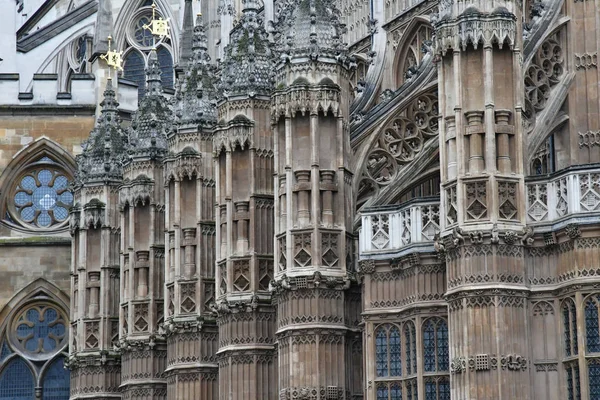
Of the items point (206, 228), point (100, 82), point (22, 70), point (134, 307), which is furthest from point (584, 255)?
point (22, 70)

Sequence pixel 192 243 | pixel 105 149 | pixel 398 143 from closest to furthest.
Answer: pixel 398 143 < pixel 192 243 < pixel 105 149

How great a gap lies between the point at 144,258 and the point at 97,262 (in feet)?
15.8

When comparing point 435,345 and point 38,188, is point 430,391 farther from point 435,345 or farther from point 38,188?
point 38,188

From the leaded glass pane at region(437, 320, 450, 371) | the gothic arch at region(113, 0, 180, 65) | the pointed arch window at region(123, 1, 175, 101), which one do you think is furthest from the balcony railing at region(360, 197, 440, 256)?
the pointed arch window at region(123, 1, 175, 101)

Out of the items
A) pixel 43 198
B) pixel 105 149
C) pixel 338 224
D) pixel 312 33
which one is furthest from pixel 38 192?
pixel 338 224

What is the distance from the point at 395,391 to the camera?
4756 centimetres

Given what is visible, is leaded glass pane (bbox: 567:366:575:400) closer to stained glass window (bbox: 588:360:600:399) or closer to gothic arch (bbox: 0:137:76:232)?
stained glass window (bbox: 588:360:600:399)

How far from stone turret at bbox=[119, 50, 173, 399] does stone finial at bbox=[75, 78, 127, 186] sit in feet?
10.3

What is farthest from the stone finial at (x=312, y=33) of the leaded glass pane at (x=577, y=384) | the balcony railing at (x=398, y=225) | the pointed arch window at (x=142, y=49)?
the pointed arch window at (x=142, y=49)

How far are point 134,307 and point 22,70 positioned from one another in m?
18.6

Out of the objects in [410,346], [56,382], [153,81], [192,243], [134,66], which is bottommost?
[410,346]

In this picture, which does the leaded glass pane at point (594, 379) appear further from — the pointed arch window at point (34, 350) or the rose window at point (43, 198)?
the rose window at point (43, 198)

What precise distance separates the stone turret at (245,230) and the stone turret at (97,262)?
11290 mm

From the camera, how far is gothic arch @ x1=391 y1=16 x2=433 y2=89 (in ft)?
197
